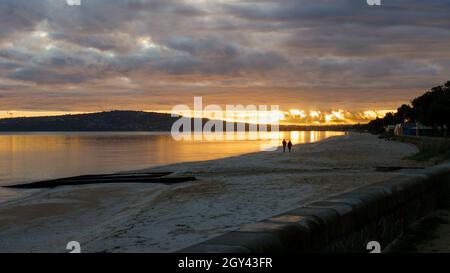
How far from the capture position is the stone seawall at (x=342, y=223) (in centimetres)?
430

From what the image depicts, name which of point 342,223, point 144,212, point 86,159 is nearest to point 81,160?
point 86,159

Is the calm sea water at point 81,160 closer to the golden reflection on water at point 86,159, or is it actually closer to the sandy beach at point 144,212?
the golden reflection on water at point 86,159

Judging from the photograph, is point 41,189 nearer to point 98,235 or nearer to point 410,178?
point 98,235

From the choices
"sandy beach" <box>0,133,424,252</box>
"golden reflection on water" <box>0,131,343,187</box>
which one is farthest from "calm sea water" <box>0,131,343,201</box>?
"sandy beach" <box>0,133,424,252</box>

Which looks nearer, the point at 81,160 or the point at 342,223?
A: the point at 342,223

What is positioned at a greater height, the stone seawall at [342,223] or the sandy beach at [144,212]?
the stone seawall at [342,223]

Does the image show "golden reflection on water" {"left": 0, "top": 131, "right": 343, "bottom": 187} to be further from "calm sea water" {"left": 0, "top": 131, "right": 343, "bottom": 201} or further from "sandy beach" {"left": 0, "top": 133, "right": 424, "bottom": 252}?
"sandy beach" {"left": 0, "top": 133, "right": 424, "bottom": 252}

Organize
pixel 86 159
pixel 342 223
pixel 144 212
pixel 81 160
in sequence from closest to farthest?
1. pixel 342 223
2. pixel 144 212
3. pixel 81 160
4. pixel 86 159

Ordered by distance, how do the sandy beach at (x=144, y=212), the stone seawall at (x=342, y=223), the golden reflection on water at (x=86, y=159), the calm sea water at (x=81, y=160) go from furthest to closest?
1. the golden reflection on water at (x=86, y=159)
2. the calm sea water at (x=81, y=160)
3. the sandy beach at (x=144, y=212)
4. the stone seawall at (x=342, y=223)

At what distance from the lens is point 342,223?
18.4 ft

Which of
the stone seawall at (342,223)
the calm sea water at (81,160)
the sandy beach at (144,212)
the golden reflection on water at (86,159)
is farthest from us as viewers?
the golden reflection on water at (86,159)

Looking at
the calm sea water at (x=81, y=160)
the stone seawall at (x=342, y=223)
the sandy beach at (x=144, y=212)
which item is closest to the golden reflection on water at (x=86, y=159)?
the calm sea water at (x=81, y=160)

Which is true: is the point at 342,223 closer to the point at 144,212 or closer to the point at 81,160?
the point at 144,212

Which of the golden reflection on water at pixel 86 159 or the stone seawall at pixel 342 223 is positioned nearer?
the stone seawall at pixel 342 223
